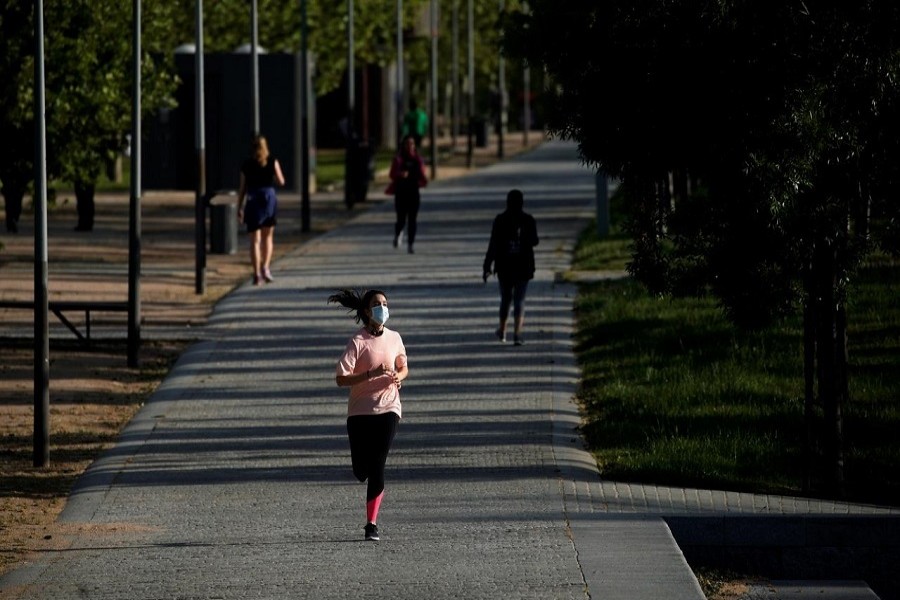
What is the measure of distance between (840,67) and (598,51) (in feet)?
5.83

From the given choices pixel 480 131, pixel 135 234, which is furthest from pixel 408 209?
pixel 480 131

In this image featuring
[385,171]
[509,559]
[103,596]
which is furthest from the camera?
[385,171]

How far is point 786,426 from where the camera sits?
1411 centimetres

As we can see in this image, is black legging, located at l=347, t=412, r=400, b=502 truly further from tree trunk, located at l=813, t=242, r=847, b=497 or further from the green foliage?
tree trunk, located at l=813, t=242, r=847, b=497

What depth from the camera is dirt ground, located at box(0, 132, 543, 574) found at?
499 inches

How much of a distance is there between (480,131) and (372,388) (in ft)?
182

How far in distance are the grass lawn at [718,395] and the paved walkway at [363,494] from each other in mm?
364

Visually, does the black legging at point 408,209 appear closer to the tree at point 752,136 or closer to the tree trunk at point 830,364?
the tree at point 752,136

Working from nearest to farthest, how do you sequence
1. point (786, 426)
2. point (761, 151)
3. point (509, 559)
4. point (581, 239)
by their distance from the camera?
point (509, 559), point (761, 151), point (786, 426), point (581, 239)

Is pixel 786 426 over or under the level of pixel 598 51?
under

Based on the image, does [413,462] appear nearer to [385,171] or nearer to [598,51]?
[598,51]

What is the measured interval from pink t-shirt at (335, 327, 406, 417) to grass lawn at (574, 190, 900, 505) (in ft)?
7.90

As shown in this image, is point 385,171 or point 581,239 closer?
point 581,239

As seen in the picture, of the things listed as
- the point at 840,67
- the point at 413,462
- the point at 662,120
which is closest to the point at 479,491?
the point at 413,462
